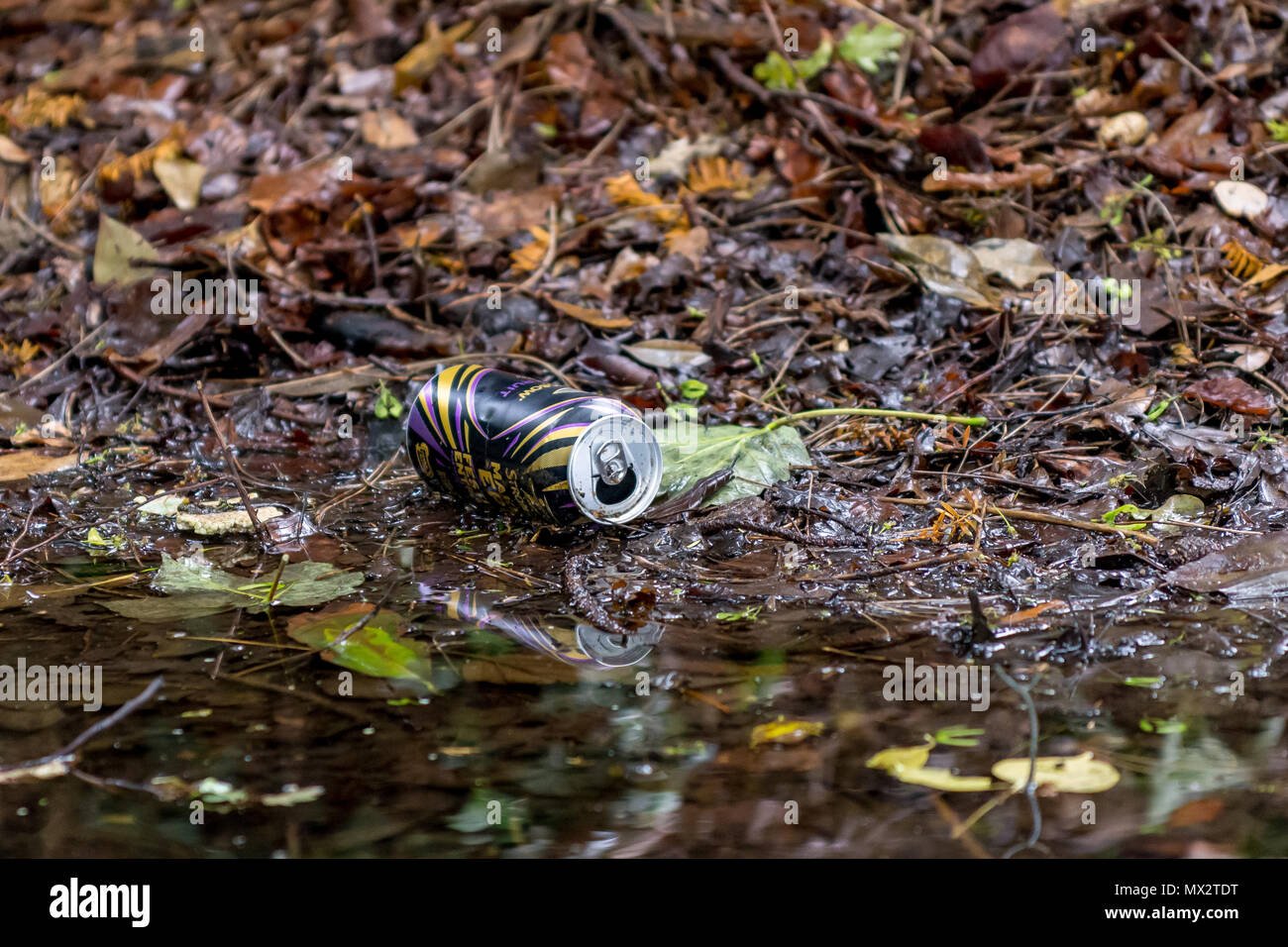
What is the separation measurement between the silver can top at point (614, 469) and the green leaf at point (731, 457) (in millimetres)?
163

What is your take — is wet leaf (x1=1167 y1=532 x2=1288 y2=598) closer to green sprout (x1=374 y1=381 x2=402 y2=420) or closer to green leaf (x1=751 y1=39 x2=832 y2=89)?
green sprout (x1=374 y1=381 x2=402 y2=420)

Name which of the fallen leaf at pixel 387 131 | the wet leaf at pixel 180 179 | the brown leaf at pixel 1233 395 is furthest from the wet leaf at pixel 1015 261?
the wet leaf at pixel 180 179

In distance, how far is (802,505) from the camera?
2527mm

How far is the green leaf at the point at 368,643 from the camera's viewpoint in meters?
1.95

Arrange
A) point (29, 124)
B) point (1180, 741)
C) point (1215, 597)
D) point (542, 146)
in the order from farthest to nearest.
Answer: point (29, 124), point (542, 146), point (1215, 597), point (1180, 741)

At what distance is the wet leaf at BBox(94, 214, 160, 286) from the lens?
12.8ft

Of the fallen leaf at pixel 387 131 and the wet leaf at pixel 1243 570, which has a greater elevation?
the fallen leaf at pixel 387 131

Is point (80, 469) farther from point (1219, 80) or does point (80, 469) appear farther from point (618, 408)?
point (1219, 80)

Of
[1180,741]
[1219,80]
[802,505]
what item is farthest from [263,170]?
[1180,741]

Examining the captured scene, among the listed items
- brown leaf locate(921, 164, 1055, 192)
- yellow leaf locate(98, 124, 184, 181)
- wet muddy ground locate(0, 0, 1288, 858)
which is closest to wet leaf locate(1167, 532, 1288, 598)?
wet muddy ground locate(0, 0, 1288, 858)

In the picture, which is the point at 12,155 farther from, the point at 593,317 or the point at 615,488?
the point at 615,488

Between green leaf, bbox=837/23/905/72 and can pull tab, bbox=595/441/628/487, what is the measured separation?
8.94ft

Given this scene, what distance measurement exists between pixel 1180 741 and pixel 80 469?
2932mm

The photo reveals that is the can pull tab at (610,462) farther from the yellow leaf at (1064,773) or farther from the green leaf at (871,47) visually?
the green leaf at (871,47)
